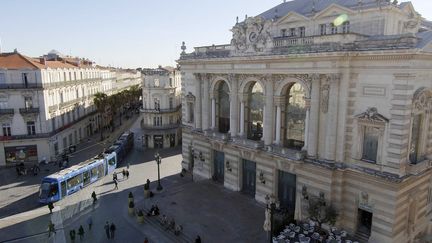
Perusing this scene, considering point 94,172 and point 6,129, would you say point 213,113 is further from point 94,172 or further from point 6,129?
point 6,129

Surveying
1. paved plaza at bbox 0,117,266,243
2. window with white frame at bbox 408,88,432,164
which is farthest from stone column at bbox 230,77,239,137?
window with white frame at bbox 408,88,432,164

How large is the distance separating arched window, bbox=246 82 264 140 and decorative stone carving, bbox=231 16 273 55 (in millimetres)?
3818

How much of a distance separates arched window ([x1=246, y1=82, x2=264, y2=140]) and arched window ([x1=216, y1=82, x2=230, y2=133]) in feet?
11.8

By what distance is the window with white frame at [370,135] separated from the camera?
954 inches

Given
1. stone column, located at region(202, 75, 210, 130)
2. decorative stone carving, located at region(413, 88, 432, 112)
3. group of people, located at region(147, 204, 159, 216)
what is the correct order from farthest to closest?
stone column, located at region(202, 75, 210, 130) < group of people, located at region(147, 204, 159, 216) < decorative stone carving, located at region(413, 88, 432, 112)

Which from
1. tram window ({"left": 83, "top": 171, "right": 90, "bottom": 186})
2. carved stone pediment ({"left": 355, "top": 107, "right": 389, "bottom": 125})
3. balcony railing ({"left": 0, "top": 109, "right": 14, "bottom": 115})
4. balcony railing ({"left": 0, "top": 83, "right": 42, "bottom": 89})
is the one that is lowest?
tram window ({"left": 83, "top": 171, "right": 90, "bottom": 186})

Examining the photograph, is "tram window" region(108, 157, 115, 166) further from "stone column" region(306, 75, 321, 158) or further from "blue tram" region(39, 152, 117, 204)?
"stone column" region(306, 75, 321, 158)

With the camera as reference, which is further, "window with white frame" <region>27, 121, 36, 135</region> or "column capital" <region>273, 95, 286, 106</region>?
"window with white frame" <region>27, 121, 36, 135</region>

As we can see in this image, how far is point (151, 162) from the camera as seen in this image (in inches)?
2034

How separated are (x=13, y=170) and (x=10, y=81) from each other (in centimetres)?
1236

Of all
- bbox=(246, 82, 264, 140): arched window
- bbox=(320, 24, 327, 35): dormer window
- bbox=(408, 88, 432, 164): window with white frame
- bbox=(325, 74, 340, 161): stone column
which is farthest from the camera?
bbox=(246, 82, 264, 140): arched window

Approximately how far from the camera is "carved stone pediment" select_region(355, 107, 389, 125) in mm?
23956

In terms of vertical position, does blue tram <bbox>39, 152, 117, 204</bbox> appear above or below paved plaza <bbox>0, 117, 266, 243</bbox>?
above

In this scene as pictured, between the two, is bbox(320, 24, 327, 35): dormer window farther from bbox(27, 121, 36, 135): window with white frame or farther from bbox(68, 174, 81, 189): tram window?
bbox(27, 121, 36, 135): window with white frame
